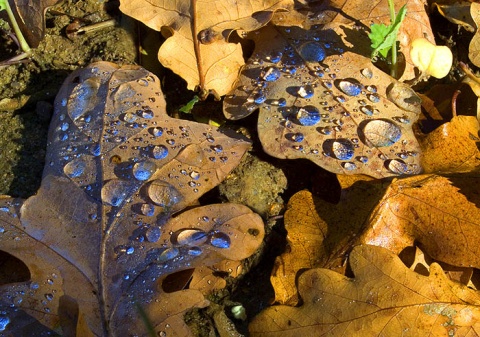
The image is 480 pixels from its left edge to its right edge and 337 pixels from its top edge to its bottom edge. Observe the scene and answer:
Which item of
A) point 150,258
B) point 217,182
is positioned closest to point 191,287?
point 150,258

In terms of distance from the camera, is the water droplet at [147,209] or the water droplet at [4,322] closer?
the water droplet at [4,322]

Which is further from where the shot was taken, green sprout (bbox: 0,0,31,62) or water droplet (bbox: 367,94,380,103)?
green sprout (bbox: 0,0,31,62)

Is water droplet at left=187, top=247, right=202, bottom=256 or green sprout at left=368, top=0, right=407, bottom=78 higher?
green sprout at left=368, top=0, right=407, bottom=78

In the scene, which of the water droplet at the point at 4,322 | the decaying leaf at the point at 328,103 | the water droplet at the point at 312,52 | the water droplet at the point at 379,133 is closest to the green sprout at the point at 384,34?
the decaying leaf at the point at 328,103

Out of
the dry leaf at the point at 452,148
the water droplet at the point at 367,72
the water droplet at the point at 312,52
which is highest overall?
the water droplet at the point at 312,52

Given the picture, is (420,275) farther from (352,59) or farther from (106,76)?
(106,76)

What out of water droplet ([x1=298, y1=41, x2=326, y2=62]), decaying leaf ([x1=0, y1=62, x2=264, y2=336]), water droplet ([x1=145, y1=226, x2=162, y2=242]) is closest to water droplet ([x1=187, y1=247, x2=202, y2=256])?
decaying leaf ([x1=0, y1=62, x2=264, y2=336])

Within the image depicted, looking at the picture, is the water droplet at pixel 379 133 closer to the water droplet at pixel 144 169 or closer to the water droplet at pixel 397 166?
the water droplet at pixel 397 166

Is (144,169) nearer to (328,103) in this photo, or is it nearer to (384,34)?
(328,103)

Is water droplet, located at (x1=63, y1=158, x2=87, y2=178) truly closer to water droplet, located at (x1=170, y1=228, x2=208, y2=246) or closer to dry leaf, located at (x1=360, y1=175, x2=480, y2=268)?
water droplet, located at (x1=170, y1=228, x2=208, y2=246)
